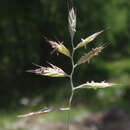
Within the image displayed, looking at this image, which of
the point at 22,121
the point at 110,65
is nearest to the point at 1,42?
the point at 22,121

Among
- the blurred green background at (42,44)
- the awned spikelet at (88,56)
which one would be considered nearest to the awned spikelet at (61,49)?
the awned spikelet at (88,56)

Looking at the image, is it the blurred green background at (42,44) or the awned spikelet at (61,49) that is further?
the blurred green background at (42,44)

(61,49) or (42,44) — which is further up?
(61,49)

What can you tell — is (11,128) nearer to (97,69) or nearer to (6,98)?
(6,98)

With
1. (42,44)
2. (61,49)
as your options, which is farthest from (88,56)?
(42,44)

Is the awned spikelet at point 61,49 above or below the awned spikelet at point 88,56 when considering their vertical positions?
above

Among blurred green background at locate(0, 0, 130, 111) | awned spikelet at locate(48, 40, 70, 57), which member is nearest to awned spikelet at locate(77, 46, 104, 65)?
awned spikelet at locate(48, 40, 70, 57)

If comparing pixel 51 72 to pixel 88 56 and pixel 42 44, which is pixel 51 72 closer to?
pixel 88 56

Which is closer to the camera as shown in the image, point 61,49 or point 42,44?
point 61,49

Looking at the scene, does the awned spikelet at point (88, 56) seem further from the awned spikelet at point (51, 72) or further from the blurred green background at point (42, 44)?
the blurred green background at point (42, 44)

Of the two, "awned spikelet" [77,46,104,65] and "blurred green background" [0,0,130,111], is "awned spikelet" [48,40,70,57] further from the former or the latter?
"blurred green background" [0,0,130,111]

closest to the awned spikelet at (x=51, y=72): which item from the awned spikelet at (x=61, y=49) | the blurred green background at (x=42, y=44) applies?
the awned spikelet at (x=61, y=49)
